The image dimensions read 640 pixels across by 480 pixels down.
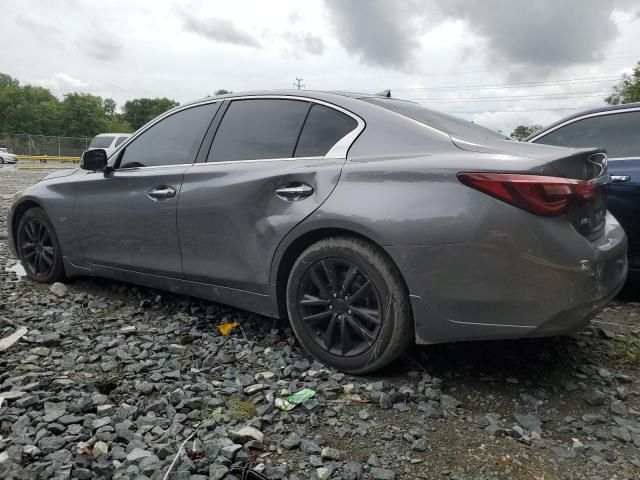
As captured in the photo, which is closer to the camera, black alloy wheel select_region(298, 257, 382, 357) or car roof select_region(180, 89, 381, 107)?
black alloy wheel select_region(298, 257, 382, 357)

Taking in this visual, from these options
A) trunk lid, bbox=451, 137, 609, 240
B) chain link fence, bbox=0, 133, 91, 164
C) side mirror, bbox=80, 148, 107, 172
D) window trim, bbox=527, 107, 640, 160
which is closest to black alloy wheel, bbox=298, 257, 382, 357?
trunk lid, bbox=451, 137, 609, 240

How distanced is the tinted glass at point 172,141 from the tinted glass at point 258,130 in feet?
Answer: 0.67

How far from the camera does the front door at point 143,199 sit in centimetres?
358

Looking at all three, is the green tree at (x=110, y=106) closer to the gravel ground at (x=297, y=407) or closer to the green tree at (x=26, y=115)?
the green tree at (x=26, y=115)

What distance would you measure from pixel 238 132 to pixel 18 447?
6.97 ft

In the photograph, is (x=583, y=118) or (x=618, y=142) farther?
(x=583, y=118)

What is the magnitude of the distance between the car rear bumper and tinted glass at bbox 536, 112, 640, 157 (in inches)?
79.7

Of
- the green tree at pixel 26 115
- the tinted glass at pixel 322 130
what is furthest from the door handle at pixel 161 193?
the green tree at pixel 26 115

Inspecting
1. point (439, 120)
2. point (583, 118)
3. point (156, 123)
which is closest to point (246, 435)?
point (439, 120)

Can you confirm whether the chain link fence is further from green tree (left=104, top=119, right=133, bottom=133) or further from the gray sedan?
the gray sedan

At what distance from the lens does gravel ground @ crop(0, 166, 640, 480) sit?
6.74ft

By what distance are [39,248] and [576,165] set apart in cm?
430

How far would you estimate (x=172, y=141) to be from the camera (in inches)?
149

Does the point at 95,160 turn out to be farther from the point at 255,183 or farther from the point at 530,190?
the point at 530,190
